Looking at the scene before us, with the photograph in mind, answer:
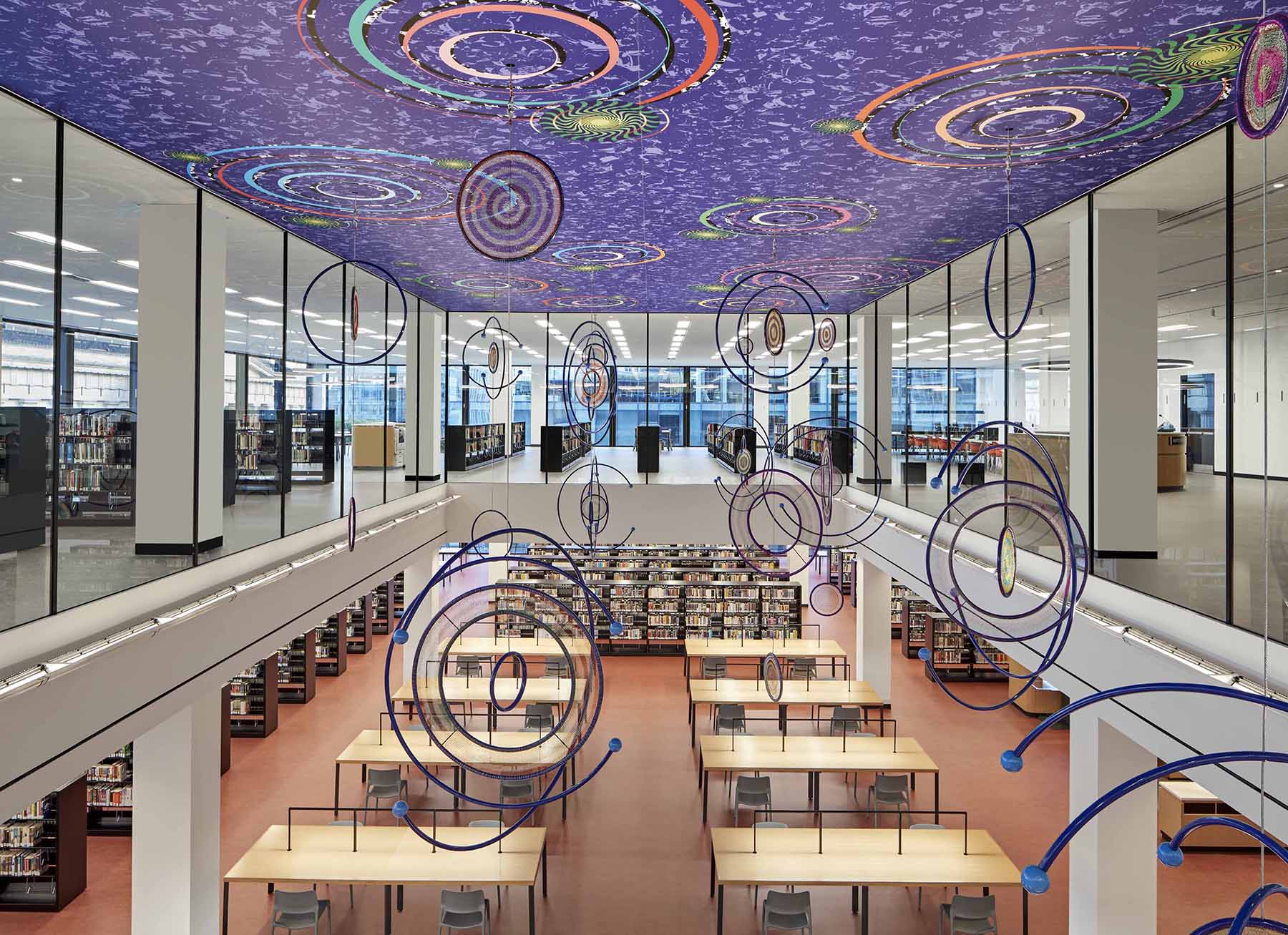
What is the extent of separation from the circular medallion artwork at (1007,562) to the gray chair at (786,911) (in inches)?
190

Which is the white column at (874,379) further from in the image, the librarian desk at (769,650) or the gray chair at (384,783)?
the gray chair at (384,783)

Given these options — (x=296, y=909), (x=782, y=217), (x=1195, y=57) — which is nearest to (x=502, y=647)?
(x=296, y=909)

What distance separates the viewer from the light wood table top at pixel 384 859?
27.8 ft

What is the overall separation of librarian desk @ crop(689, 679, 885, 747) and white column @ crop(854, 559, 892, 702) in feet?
4.51

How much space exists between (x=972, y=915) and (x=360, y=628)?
47.8ft

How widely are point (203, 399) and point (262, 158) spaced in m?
2.53

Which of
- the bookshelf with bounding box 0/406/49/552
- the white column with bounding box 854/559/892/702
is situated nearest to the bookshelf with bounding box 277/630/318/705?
the bookshelf with bounding box 0/406/49/552

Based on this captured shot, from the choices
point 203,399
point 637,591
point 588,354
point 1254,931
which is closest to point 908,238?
point 588,354

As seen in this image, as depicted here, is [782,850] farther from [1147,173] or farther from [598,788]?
[1147,173]

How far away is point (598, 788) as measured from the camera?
41.3 feet

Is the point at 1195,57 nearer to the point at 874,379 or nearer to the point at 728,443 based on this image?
the point at 874,379

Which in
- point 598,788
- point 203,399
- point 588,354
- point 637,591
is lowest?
point 598,788

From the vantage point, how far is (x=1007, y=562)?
4855 mm

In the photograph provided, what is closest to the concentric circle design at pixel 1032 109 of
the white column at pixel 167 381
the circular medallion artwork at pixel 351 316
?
the circular medallion artwork at pixel 351 316
